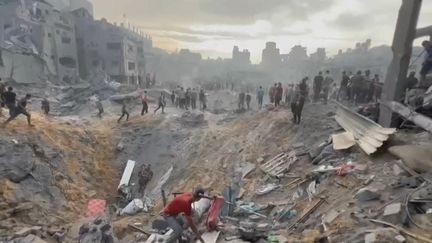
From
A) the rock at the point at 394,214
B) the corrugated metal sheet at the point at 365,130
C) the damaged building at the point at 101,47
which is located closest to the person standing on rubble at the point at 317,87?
the corrugated metal sheet at the point at 365,130

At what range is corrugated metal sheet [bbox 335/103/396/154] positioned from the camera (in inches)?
307

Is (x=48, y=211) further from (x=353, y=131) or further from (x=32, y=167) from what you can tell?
(x=353, y=131)

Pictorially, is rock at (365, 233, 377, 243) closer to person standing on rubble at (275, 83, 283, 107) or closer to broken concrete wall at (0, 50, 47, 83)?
person standing on rubble at (275, 83, 283, 107)

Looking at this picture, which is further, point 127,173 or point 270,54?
point 270,54

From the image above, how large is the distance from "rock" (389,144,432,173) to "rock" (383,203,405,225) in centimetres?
147

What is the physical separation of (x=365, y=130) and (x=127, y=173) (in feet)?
32.5

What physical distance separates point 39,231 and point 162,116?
1108cm

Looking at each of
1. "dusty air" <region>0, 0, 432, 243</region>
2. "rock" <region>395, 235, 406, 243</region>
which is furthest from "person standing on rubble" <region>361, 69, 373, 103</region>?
"rock" <region>395, 235, 406, 243</region>

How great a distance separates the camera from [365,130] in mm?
8859

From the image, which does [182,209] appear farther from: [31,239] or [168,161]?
[168,161]

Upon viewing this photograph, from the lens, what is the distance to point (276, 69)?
69.6 m

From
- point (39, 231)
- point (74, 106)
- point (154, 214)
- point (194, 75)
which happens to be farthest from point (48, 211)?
point (194, 75)

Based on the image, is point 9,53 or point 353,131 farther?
point 9,53

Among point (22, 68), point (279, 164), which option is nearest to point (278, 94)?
point (279, 164)
